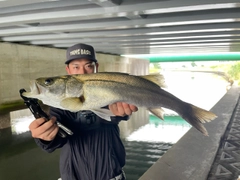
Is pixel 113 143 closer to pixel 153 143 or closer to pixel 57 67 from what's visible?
pixel 153 143

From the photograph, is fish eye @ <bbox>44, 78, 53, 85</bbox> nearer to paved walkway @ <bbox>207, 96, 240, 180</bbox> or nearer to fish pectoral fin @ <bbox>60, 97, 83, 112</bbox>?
fish pectoral fin @ <bbox>60, 97, 83, 112</bbox>

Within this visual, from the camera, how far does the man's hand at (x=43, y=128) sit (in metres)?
1.90

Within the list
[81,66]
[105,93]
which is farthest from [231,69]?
[105,93]

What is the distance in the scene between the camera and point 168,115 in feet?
49.8

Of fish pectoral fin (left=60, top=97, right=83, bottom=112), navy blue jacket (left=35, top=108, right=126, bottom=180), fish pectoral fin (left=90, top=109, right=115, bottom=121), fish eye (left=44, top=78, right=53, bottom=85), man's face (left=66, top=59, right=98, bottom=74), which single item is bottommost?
navy blue jacket (left=35, top=108, right=126, bottom=180)

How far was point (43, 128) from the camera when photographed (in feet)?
6.28

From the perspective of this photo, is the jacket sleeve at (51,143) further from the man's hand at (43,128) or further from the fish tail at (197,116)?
the fish tail at (197,116)

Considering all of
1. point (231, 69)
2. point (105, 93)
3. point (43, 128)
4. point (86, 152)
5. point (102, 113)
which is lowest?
point (231, 69)

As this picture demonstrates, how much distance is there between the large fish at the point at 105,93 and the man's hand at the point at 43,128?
0.18 metres

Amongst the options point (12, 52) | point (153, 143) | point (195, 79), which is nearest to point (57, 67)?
point (12, 52)

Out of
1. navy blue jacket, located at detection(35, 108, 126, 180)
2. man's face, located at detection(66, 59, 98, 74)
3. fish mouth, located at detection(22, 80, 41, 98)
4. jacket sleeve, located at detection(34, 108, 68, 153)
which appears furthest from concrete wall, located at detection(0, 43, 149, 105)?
fish mouth, located at detection(22, 80, 41, 98)

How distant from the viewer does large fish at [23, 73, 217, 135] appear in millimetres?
1823

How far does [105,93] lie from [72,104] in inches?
11.5

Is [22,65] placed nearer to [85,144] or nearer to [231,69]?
[85,144]
